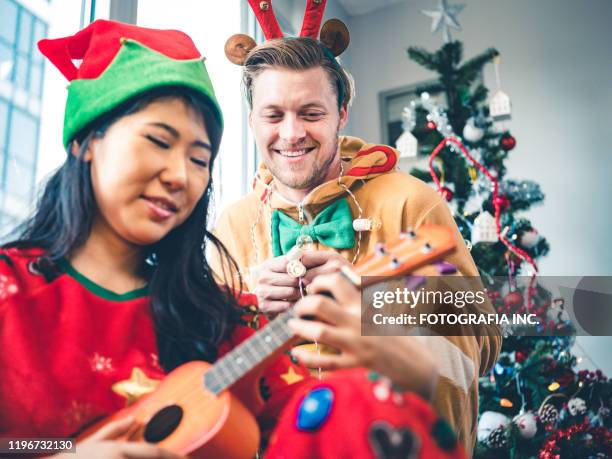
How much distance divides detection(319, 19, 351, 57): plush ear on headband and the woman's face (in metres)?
0.64

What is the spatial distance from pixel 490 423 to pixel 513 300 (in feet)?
1.51

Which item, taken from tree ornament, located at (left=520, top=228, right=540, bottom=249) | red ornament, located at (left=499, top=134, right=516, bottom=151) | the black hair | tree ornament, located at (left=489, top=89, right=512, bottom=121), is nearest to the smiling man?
the black hair

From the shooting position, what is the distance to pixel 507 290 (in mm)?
2059

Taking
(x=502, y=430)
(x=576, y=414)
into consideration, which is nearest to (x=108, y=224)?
(x=502, y=430)

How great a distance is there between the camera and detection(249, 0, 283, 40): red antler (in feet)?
4.27

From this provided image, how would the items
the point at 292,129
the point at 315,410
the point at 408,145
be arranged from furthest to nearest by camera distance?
1. the point at 408,145
2. the point at 292,129
3. the point at 315,410

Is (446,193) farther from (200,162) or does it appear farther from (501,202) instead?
(200,162)

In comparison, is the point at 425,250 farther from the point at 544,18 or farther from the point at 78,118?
the point at 544,18

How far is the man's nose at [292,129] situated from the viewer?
1164mm

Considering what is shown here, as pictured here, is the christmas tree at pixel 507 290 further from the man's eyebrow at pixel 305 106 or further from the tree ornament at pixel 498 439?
the man's eyebrow at pixel 305 106


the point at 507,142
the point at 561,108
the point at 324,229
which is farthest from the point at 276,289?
the point at 561,108

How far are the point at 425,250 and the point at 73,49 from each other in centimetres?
66

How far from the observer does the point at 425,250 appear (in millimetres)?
559

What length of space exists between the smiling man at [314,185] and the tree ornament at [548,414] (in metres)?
0.92
